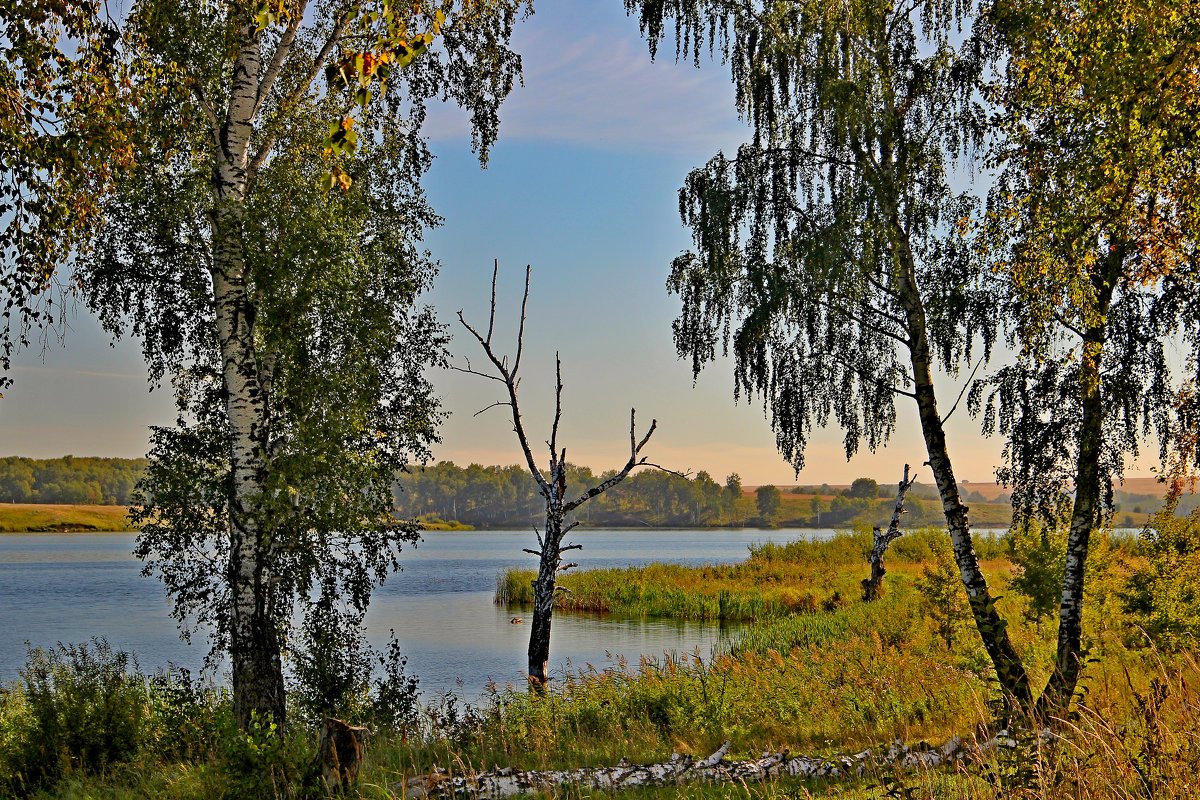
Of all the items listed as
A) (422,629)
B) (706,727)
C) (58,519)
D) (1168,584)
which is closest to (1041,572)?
(1168,584)

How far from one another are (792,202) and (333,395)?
6.04m

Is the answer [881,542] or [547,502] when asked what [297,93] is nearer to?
[547,502]

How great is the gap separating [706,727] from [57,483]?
180 m

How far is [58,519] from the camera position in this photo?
450 feet

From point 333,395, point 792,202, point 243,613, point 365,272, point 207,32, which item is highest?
point 207,32

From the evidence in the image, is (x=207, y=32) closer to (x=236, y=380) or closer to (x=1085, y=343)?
(x=236, y=380)

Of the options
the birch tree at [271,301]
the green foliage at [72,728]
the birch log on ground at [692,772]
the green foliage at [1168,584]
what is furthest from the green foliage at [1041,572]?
the green foliage at [72,728]

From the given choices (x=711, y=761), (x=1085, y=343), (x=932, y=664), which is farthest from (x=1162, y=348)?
(x=711, y=761)

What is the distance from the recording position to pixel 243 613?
31.6 feet

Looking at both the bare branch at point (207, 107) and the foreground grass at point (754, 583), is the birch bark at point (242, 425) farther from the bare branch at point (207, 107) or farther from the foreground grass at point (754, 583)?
the foreground grass at point (754, 583)

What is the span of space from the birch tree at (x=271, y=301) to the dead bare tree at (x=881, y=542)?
617 inches

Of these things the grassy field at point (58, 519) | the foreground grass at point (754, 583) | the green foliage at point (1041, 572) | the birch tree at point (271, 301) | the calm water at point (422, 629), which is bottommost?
the grassy field at point (58, 519)

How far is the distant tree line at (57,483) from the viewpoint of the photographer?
159000 mm

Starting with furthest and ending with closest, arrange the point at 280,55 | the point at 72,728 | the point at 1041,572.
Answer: the point at 1041,572, the point at 280,55, the point at 72,728
